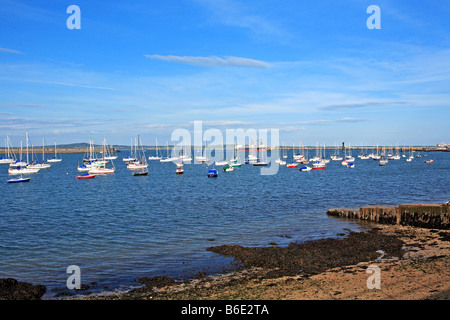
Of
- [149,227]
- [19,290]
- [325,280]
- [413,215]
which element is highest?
[413,215]

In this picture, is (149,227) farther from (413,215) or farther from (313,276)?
(413,215)

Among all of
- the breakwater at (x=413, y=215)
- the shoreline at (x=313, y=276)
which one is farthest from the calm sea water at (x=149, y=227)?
the breakwater at (x=413, y=215)

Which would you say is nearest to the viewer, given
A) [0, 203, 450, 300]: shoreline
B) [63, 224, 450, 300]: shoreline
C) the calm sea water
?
[63, 224, 450, 300]: shoreline

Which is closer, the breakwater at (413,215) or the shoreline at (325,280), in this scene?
the shoreline at (325,280)

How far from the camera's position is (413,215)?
1172 inches

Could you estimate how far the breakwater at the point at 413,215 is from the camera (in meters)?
28.4

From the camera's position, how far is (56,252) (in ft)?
81.1

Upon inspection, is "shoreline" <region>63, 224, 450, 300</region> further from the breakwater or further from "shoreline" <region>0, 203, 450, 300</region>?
the breakwater

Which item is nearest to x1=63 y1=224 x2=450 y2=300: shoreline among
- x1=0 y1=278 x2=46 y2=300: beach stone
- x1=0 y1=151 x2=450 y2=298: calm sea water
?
x1=0 y1=151 x2=450 y2=298: calm sea water

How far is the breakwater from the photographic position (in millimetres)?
28375

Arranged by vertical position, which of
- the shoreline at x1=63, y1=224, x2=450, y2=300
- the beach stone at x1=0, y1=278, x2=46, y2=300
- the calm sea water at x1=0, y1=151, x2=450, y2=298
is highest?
the shoreline at x1=63, y1=224, x2=450, y2=300

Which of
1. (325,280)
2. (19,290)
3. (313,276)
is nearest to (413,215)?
(313,276)

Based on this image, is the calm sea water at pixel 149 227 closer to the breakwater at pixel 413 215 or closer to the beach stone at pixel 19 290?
the beach stone at pixel 19 290

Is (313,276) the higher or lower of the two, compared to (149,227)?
higher
